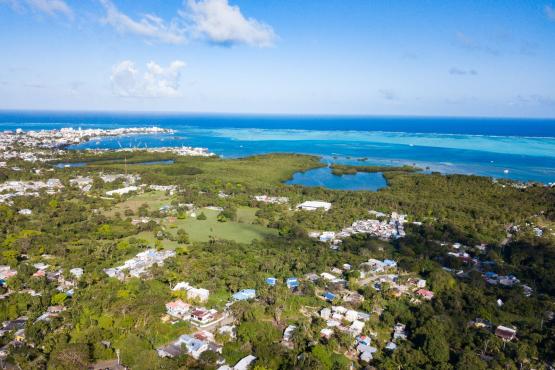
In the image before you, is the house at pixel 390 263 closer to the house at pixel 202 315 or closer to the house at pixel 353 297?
the house at pixel 353 297

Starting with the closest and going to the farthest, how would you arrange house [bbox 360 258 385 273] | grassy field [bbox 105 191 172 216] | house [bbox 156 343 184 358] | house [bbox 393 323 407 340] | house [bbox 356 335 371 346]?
house [bbox 156 343 184 358] < house [bbox 356 335 371 346] < house [bbox 393 323 407 340] < house [bbox 360 258 385 273] < grassy field [bbox 105 191 172 216]

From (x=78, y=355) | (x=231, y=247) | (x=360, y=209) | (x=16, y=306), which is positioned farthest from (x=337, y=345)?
(x=360, y=209)

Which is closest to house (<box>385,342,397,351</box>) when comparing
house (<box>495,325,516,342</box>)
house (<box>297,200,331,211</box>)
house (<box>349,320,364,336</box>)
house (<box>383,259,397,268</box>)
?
house (<box>349,320,364,336</box>)

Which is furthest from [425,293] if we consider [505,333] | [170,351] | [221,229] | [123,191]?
[123,191]

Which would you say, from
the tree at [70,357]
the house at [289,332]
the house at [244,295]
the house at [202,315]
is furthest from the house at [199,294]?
the tree at [70,357]

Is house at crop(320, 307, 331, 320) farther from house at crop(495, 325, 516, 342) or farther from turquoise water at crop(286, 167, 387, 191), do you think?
turquoise water at crop(286, 167, 387, 191)

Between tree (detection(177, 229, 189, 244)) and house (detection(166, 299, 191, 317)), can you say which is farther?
tree (detection(177, 229, 189, 244))

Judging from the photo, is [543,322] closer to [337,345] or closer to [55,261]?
[337,345]
